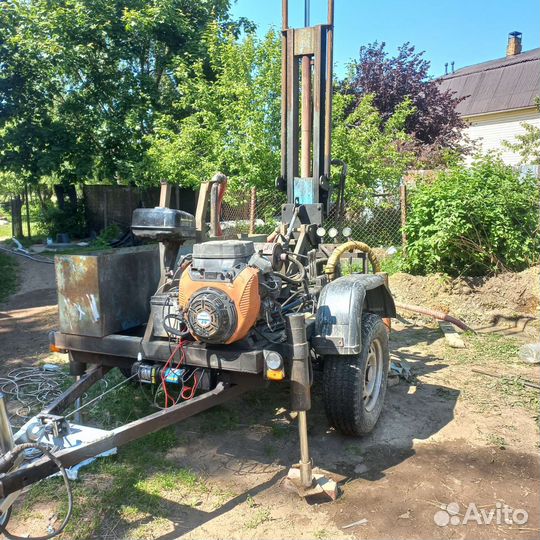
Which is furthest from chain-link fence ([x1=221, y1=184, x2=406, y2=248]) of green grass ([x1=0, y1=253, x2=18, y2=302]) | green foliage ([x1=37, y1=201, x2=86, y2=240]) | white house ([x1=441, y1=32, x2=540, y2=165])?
white house ([x1=441, y1=32, x2=540, y2=165])

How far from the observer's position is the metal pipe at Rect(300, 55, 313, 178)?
516cm

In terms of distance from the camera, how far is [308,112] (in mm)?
5184

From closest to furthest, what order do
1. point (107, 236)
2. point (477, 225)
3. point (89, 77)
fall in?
point (477, 225), point (89, 77), point (107, 236)

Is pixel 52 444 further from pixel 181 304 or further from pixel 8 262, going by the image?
pixel 8 262

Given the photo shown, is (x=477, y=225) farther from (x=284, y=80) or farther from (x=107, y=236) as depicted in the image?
(x=107, y=236)

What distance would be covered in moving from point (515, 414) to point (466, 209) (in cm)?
435

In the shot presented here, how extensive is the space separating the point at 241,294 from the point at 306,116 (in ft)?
9.09

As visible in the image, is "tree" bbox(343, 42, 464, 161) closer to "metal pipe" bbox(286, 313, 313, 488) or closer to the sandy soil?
the sandy soil

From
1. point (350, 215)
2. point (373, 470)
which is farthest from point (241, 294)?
point (350, 215)

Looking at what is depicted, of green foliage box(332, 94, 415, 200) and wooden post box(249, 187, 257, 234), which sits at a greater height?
green foliage box(332, 94, 415, 200)

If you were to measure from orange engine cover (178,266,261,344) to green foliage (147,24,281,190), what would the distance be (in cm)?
769

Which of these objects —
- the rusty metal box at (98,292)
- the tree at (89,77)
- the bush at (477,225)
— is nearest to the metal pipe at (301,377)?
the rusty metal box at (98,292)

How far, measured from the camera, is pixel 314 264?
457cm

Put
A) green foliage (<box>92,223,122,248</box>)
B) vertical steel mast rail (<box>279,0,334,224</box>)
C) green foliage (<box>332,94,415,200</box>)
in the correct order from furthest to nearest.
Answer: green foliage (<box>92,223,122,248</box>), green foliage (<box>332,94,415,200</box>), vertical steel mast rail (<box>279,0,334,224</box>)
